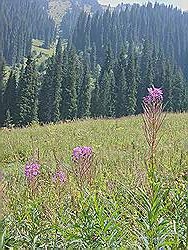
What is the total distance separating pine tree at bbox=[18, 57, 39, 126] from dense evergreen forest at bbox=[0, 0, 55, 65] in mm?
61537

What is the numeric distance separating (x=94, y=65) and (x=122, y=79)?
4764cm

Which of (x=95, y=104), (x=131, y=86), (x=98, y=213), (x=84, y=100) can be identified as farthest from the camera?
(x=131, y=86)

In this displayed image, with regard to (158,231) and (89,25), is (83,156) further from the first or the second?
(89,25)

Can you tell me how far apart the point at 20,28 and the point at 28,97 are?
85792mm

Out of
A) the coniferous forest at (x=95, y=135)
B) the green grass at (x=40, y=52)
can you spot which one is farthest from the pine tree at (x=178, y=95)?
the green grass at (x=40, y=52)

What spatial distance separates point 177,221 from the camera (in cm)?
299

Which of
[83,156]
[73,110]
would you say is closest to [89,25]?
[73,110]

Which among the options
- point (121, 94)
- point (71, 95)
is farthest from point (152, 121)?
point (121, 94)

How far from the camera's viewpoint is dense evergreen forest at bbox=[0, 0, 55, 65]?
119 m

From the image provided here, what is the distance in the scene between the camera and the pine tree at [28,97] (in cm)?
4788

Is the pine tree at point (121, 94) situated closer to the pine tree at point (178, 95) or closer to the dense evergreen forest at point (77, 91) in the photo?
the dense evergreen forest at point (77, 91)

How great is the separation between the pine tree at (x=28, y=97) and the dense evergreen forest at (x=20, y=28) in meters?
61.5

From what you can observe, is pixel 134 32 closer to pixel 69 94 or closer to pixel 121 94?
pixel 121 94

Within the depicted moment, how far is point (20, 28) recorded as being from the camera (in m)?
130
